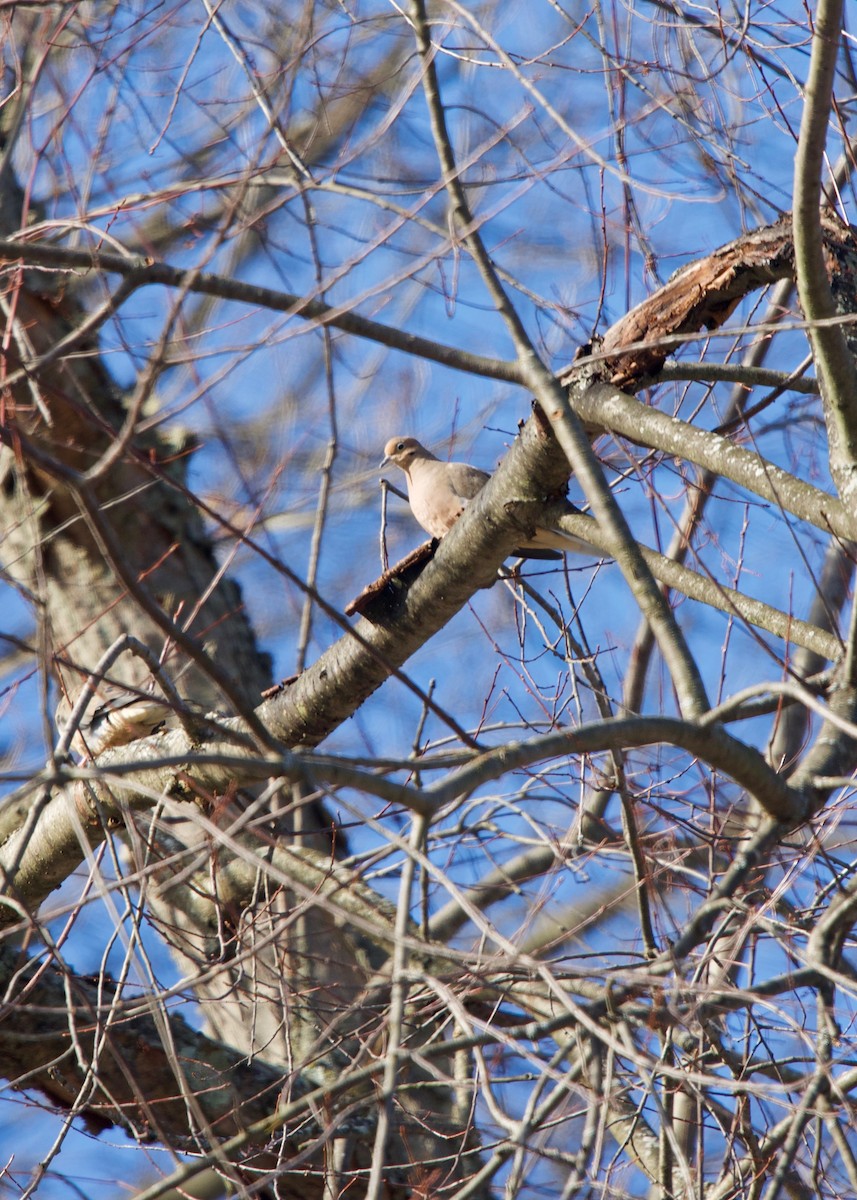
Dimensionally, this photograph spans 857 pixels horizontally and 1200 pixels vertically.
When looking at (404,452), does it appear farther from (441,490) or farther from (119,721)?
(119,721)

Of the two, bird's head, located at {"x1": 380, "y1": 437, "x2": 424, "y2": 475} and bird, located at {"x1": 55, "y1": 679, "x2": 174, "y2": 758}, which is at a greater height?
bird's head, located at {"x1": 380, "y1": 437, "x2": 424, "y2": 475}

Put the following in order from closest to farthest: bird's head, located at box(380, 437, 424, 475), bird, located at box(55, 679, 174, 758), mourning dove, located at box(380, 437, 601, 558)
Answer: bird, located at box(55, 679, 174, 758) < mourning dove, located at box(380, 437, 601, 558) < bird's head, located at box(380, 437, 424, 475)

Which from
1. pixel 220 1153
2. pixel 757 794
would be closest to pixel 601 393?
pixel 757 794

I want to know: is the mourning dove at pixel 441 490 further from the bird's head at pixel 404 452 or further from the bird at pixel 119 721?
the bird at pixel 119 721

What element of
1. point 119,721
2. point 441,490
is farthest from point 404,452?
point 119,721

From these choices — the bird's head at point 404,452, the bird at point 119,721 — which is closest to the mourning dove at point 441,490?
the bird's head at point 404,452

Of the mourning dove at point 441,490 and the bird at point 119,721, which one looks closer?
the bird at point 119,721

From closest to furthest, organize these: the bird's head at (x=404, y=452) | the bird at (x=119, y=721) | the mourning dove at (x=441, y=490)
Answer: the bird at (x=119, y=721) → the mourning dove at (x=441, y=490) → the bird's head at (x=404, y=452)

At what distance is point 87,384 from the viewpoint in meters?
5.09

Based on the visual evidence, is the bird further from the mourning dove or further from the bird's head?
the bird's head

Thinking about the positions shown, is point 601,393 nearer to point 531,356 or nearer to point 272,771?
point 531,356

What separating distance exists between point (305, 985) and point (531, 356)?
8.64 ft

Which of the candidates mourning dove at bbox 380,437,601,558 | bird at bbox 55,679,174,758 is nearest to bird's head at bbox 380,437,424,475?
mourning dove at bbox 380,437,601,558

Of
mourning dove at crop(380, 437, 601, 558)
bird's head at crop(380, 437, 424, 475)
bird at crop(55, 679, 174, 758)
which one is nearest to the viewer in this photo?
bird at crop(55, 679, 174, 758)
